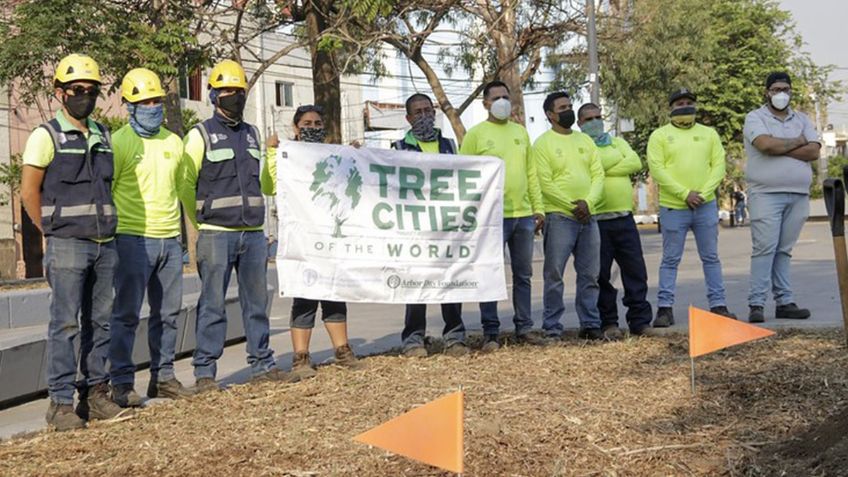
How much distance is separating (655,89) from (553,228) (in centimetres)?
3206

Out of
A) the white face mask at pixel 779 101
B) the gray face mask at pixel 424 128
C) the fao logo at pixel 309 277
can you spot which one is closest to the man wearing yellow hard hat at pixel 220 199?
the fao logo at pixel 309 277

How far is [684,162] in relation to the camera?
983 cm

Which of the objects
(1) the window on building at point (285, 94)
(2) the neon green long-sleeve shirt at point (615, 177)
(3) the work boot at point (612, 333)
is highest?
(1) the window on building at point (285, 94)

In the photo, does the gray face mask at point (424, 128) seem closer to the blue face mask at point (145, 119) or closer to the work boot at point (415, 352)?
the work boot at point (415, 352)

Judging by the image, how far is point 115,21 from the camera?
57.6 feet

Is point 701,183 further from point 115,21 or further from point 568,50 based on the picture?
point 568,50

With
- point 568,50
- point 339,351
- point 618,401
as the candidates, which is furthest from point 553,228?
point 568,50

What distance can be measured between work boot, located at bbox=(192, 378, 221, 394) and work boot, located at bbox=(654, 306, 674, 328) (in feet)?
13.4

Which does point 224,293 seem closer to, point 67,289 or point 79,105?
point 67,289

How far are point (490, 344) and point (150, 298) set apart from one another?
109 inches

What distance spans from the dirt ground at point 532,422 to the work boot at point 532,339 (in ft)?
2.52

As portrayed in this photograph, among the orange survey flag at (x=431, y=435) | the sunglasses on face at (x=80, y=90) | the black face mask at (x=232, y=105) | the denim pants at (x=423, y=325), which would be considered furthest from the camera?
the denim pants at (x=423, y=325)

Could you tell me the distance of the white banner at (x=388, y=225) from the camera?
800cm

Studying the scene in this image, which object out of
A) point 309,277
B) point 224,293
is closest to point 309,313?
point 309,277
